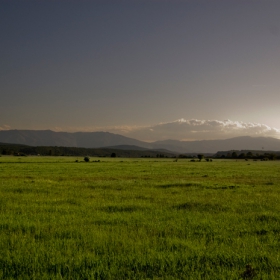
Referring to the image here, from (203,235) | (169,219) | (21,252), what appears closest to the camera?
(21,252)

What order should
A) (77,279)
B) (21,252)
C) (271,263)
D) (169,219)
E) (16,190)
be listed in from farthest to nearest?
1. (16,190)
2. (169,219)
3. (21,252)
4. (271,263)
5. (77,279)

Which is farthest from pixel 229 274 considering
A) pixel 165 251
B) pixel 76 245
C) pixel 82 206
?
pixel 82 206

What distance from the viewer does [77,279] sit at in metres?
6.82

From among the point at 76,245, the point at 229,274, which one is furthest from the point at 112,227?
the point at 229,274

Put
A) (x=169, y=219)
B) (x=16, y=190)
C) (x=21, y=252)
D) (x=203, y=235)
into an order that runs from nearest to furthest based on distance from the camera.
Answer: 1. (x=21, y=252)
2. (x=203, y=235)
3. (x=169, y=219)
4. (x=16, y=190)

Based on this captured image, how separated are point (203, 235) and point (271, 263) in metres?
2.85

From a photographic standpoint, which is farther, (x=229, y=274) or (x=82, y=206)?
(x=82, y=206)

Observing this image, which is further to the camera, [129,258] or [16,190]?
[16,190]

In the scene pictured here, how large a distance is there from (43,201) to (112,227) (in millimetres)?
8378

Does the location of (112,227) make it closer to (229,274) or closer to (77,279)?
(77,279)

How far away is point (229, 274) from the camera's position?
7031 millimetres

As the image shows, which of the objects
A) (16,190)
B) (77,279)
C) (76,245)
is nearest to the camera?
(77,279)

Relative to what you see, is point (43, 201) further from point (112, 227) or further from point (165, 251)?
point (165, 251)

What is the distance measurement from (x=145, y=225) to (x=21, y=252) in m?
4.85
